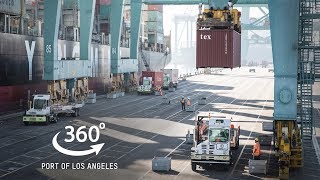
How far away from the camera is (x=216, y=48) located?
36.4 meters

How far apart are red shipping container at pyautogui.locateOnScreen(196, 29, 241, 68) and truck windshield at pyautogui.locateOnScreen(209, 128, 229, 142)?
28.6 feet

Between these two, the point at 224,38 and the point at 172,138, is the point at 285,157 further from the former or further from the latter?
the point at 172,138

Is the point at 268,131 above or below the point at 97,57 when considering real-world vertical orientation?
below

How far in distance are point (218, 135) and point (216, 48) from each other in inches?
377

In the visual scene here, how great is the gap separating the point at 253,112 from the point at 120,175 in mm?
37587

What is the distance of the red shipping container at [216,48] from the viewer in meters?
36.2

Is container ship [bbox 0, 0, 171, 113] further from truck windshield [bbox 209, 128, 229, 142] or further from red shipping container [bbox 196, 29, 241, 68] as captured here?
truck windshield [bbox 209, 128, 229, 142]

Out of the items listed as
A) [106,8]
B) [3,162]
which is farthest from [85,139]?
[106,8]

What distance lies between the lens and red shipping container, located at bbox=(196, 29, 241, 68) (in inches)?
1423

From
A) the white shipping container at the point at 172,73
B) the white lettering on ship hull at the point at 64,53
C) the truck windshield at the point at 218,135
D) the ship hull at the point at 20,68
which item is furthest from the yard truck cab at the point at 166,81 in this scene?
the truck windshield at the point at 218,135

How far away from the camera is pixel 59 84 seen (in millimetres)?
59438

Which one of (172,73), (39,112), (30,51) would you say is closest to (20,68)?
(30,51)

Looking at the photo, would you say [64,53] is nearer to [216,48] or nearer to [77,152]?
[77,152]

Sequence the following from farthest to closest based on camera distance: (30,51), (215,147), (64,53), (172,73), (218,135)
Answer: (172,73)
(64,53)
(30,51)
(218,135)
(215,147)
